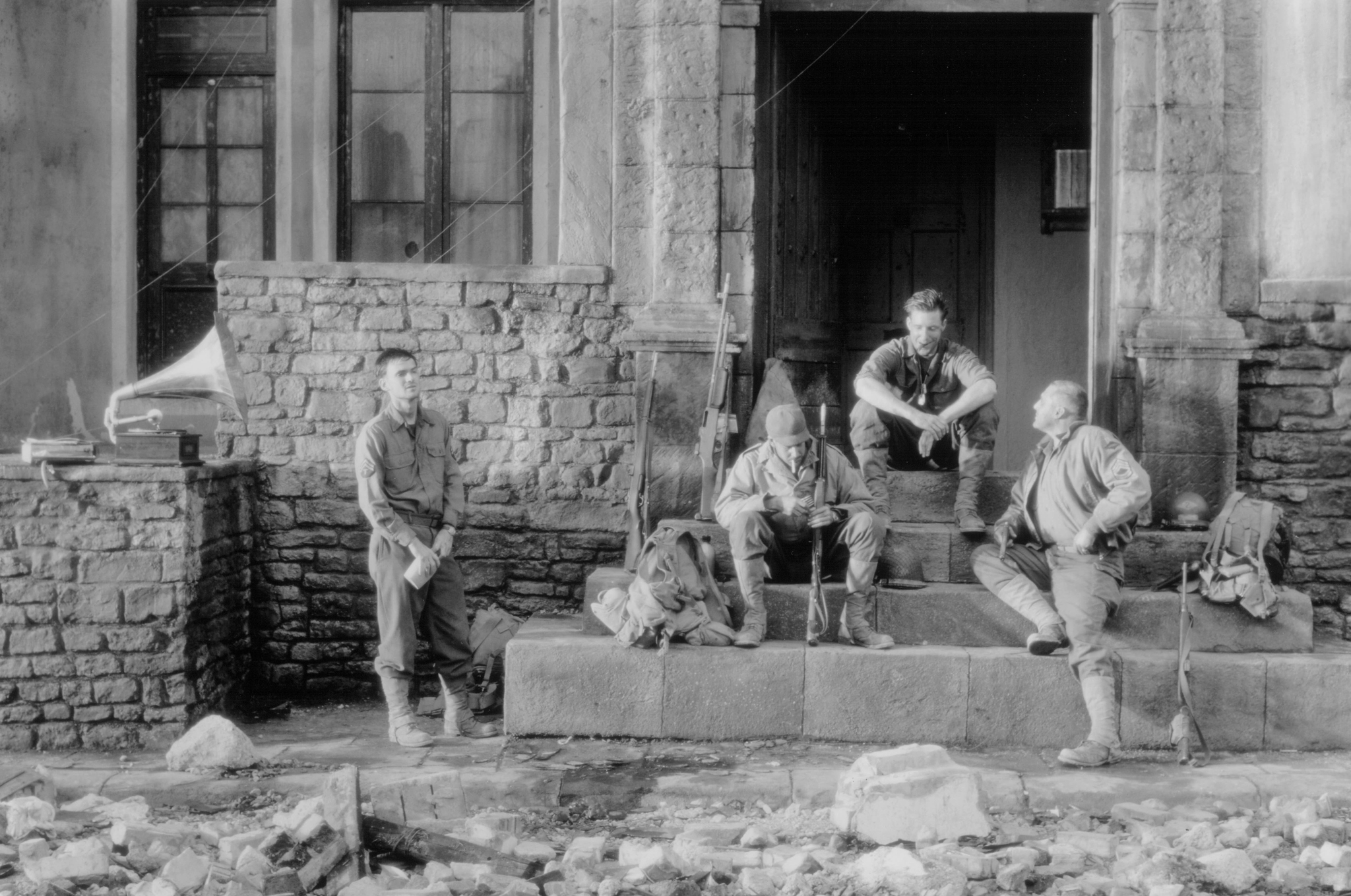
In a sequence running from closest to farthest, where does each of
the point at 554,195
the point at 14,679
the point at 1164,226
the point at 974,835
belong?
the point at 974,835
the point at 14,679
the point at 1164,226
the point at 554,195

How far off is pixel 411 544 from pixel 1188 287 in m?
4.64

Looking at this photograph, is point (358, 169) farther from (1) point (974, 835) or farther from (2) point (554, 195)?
(1) point (974, 835)

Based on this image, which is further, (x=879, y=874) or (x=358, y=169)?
(x=358, y=169)

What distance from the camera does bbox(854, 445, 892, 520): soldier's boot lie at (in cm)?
763

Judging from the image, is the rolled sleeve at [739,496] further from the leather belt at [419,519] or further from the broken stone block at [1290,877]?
the broken stone block at [1290,877]

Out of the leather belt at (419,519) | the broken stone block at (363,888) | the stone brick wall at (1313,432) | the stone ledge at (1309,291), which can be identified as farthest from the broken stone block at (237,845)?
the stone ledge at (1309,291)

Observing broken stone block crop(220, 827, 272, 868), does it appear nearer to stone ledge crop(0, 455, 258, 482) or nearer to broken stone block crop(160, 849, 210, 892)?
broken stone block crop(160, 849, 210, 892)

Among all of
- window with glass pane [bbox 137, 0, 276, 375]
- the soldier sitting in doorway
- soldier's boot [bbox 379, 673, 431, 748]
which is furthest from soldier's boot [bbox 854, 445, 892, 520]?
window with glass pane [bbox 137, 0, 276, 375]

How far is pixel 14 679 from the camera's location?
7.45m

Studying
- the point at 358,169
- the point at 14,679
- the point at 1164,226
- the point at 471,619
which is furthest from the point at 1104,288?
the point at 14,679

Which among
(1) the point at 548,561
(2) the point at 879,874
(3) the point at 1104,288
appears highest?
(3) the point at 1104,288

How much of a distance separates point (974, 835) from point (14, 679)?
505 centimetres

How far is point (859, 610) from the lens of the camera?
7.04 metres

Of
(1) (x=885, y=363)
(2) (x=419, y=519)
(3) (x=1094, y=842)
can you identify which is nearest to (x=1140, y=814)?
(3) (x=1094, y=842)
